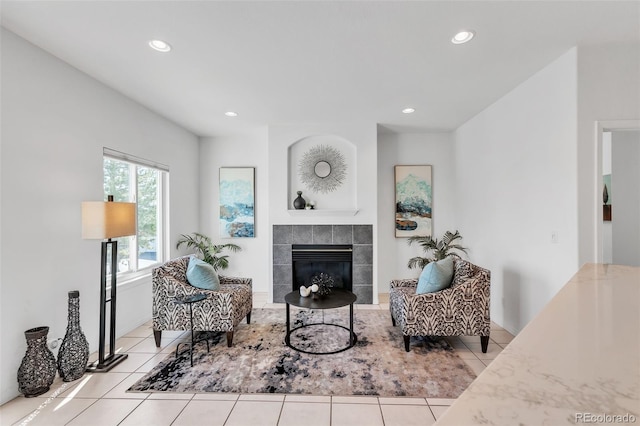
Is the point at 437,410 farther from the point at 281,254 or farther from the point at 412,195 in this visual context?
the point at 412,195

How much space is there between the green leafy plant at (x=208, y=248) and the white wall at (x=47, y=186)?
4.82ft

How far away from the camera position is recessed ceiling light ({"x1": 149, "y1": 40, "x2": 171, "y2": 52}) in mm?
2297

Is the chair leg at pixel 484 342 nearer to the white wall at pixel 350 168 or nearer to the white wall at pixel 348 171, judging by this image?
the white wall at pixel 350 168

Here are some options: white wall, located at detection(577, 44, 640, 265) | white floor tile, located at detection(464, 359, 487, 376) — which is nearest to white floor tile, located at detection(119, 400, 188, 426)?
white floor tile, located at detection(464, 359, 487, 376)

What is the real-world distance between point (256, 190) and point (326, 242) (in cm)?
160

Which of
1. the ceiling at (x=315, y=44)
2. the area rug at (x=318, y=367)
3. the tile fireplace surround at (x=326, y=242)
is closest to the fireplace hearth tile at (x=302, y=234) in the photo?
the tile fireplace surround at (x=326, y=242)

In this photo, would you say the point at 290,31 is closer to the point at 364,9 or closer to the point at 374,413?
the point at 364,9

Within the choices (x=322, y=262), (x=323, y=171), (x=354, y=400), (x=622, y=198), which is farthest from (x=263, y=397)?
(x=622, y=198)

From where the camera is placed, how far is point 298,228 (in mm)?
4590

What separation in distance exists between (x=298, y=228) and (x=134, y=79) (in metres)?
2.72

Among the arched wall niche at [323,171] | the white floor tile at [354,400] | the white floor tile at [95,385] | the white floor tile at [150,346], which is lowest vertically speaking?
the white floor tile at [354,400]

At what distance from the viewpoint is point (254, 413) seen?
6.71 feet

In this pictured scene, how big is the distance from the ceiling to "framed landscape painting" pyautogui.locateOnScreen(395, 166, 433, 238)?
154 centimetres

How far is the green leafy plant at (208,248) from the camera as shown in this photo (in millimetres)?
4824
